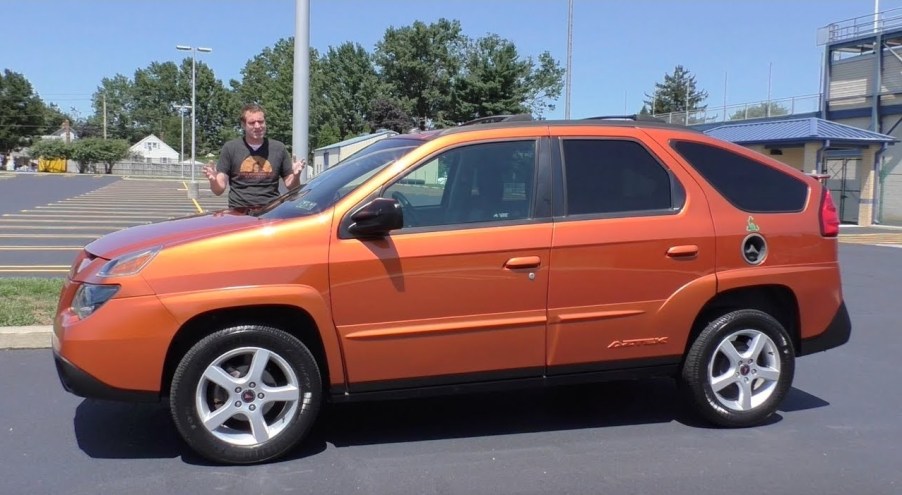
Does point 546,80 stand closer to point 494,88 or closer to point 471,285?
point 494,88

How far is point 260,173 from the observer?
667 centimetres

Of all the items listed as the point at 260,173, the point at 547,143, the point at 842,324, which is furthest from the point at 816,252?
the point at 260,173

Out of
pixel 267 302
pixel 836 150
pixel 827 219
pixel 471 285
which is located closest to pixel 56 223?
pixel 267 302

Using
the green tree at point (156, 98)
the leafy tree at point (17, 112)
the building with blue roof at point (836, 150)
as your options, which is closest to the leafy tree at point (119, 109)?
the green tree at point (156, 98)

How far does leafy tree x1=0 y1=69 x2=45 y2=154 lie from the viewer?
308 feet

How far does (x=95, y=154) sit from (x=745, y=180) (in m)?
89.6

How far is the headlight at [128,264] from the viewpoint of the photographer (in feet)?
13.5

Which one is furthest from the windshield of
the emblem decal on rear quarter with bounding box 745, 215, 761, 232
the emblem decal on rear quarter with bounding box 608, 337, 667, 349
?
the emblem decal on rear quarter with bounding box 745, 215, 761, 232

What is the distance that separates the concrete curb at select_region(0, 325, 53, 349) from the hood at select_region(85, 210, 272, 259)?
2196 mm

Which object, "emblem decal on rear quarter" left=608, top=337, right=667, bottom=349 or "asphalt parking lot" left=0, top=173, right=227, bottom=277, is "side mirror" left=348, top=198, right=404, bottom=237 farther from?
"asphalt parking lot" left=0, top=173, right=227, bottom=277

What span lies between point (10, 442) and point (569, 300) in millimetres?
3195

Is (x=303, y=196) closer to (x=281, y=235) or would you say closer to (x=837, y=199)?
(x=281, y=235)

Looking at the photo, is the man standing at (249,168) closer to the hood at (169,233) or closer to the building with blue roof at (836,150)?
the hood at (169,233)

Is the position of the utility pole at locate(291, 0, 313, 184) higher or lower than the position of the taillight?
higher
